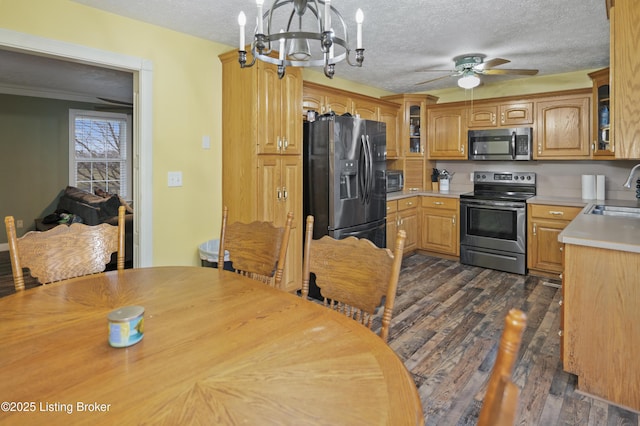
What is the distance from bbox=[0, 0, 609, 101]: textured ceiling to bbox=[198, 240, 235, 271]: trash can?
1732 mm

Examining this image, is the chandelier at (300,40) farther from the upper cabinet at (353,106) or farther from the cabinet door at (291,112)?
the upper cabinet at (353,106)

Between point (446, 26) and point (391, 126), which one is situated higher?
point (446, 26)

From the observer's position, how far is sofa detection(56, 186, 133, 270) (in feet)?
13.7

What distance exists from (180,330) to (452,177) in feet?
16.9

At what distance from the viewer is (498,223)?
180 inches

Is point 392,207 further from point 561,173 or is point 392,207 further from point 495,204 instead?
point 561,173

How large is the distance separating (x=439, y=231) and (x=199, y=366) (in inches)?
183

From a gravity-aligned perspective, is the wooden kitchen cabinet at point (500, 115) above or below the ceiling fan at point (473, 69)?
below

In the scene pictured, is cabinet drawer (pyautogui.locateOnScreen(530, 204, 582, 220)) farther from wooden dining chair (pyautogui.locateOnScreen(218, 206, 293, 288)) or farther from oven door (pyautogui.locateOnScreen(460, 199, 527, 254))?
wooden dining chair (pyautogui.locateOnScreen(218, 206, 293, 288))

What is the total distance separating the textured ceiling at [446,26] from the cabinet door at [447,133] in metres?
1.14

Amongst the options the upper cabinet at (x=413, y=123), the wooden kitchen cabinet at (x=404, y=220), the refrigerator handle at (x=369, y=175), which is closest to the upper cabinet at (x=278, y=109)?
the refrigerator handle at (x=369, y=175)

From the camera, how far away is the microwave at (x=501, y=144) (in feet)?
15.4

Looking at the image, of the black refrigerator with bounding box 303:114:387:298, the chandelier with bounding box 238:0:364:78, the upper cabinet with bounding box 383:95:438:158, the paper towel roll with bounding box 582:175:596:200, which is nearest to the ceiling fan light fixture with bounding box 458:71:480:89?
the black refrigerator with bounding box 303:114:387:298

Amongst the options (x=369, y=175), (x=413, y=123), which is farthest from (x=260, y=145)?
(x=413, y=123)
